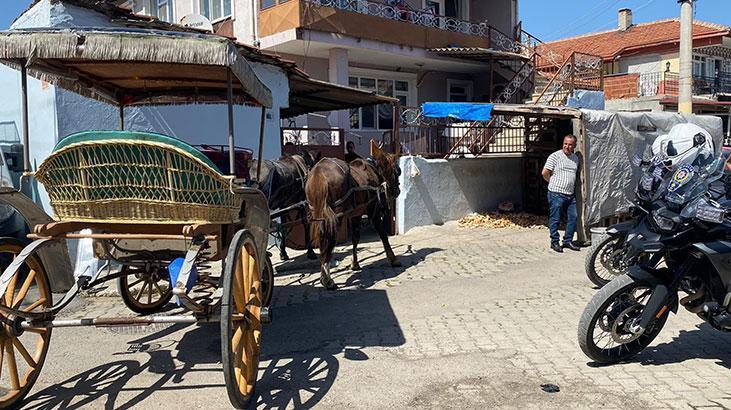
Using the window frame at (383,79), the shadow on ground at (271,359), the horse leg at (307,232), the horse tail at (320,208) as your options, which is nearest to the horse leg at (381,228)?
the horse leg at (307,232)

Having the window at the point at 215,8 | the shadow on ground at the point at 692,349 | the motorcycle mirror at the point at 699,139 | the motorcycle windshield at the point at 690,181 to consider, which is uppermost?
the window at the point at 215,8

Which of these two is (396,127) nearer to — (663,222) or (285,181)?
(285,181)

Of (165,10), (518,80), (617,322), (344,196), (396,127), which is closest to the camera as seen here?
(617,322)

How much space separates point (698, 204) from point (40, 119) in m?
8.21

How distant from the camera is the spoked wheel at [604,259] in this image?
→ 6.90 m

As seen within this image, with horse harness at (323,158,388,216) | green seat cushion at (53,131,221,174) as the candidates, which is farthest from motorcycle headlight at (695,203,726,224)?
horse harness at (323,158,388,216)

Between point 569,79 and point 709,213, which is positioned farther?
point 569,79

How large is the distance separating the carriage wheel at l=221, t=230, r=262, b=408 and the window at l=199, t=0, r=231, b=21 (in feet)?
47.7

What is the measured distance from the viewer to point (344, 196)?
284 inches

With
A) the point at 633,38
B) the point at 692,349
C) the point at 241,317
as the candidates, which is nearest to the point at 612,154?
the point at 692,349

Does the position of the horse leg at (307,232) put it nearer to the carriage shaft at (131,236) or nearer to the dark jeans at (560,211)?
the carriage shaft at (131,236)

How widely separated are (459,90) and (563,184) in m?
12.5

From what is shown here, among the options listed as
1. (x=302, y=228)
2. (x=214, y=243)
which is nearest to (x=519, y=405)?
(x=214, y=243)

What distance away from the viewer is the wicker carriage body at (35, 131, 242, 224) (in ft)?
11.7
